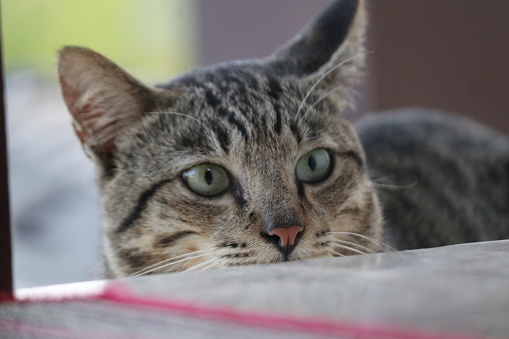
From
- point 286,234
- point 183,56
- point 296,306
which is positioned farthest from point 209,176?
point 183,56

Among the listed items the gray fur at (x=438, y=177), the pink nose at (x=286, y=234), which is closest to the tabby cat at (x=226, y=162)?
the pink nose at (x=286, y=234)

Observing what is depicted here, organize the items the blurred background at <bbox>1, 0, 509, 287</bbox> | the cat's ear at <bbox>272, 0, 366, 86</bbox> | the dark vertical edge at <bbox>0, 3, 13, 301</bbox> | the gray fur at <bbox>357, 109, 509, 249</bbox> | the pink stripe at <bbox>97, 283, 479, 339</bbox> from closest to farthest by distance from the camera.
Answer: the pink stripe at <bbox>97, 283, 479, 339</bbox> → the dark vertical edge at <bbox>0, 3, 13, 301</bbox> → the cat's ear at <bbox>272, 0, 366, 86</bbox> → the gray fur at <bbox>357, 109, 509, 249</bbox> → the blurred background at <bbox>1, 0, 509, 287</bbox>

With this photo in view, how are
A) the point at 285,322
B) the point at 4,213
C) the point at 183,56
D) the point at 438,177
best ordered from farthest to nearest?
the point at 183,56 → the point at 438,177 → the point at 4,213 → the point at 285,322

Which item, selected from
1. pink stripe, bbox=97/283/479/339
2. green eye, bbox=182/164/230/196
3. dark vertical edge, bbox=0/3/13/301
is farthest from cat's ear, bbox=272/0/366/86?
pink stripe, bbox=97/283/479/339

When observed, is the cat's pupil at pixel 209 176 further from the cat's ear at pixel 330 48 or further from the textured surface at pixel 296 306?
the textured surface at pixel 296 306

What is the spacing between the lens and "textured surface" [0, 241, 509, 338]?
0.53m

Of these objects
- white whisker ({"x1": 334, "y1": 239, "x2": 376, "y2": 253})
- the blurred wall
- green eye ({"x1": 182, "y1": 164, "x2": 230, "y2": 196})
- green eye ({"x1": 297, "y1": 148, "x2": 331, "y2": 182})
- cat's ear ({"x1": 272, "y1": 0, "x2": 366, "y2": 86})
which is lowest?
white whisker ({"x1": 334, "y1": 239, "x2": 376, "y2": 253})

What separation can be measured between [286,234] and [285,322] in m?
0.60

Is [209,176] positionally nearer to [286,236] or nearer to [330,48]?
[286,236]

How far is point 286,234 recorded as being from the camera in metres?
1.14

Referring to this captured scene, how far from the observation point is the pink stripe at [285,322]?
50cm

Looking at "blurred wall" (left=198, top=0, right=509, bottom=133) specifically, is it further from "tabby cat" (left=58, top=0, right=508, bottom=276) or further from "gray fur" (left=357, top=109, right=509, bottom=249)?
"tabby cat" (left=58, top=0, right=508, bottom=276)

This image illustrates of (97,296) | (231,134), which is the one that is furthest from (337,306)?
(231,134)

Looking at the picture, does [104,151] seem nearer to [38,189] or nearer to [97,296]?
[97,296]
